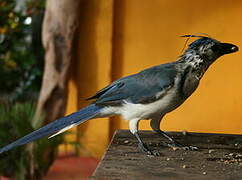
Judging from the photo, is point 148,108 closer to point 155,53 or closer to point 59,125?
point 59,125

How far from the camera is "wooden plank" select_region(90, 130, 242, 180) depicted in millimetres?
1324

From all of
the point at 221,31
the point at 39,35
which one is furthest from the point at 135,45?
the point at 39,35

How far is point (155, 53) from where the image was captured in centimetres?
334

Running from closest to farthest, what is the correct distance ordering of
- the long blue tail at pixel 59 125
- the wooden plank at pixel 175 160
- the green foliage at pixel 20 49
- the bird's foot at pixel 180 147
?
1. the wooden plank at pixel 175 160
2. the long blue tail at pixel 59 125
3. the bird's foot at pixel 180 147
4. the green foliage at pixel 20 49

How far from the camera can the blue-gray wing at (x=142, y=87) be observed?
162cm

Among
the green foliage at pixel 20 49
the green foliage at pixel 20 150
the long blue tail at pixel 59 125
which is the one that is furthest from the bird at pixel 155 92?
the green foliage at pixel 20 49

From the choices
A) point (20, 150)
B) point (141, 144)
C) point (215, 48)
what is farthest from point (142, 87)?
point (20, 150)

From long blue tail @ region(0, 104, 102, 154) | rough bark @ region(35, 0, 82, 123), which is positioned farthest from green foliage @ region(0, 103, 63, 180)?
long blue tail @ region(0, 104, 102, 154)

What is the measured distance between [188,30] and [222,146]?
1.64 meters

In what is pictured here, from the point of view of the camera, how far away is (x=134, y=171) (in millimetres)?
1343

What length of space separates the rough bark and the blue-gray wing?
161cm

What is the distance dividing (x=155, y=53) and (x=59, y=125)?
1875mm

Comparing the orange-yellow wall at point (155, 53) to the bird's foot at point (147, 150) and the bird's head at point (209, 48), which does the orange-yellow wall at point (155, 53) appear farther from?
the bird's foot at point (147, 150)

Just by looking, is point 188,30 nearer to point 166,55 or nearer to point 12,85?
point 166,55
